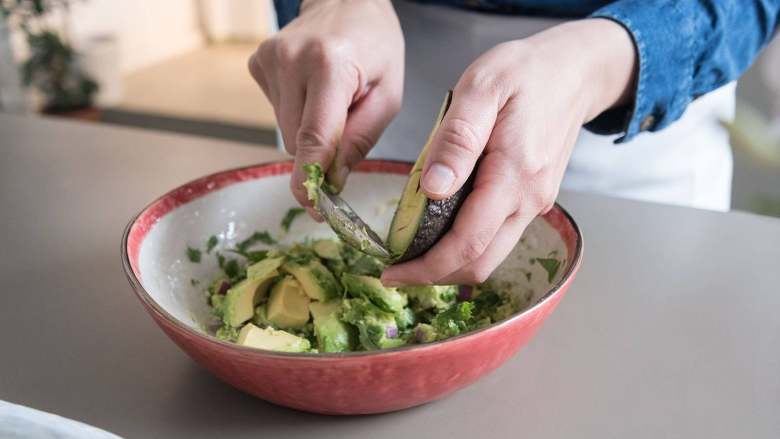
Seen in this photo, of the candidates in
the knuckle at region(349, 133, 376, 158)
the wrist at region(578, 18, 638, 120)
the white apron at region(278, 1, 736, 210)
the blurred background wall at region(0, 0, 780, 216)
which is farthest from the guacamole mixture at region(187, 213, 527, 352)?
the blurred background wall at region(0, 0, 780, 216)

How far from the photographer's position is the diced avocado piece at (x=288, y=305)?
658mm

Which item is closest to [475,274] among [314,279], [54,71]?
[314,279]

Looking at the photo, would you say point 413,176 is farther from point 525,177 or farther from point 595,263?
point 595,263

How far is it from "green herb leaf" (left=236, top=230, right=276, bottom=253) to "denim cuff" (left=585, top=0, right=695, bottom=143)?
0.40m

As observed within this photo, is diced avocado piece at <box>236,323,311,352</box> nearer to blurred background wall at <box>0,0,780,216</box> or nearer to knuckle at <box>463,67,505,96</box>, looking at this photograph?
knuckle at <box>463,67,505,96</box>

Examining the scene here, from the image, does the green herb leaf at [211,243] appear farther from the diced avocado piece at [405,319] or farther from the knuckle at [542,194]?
the knuckle at [542,194]

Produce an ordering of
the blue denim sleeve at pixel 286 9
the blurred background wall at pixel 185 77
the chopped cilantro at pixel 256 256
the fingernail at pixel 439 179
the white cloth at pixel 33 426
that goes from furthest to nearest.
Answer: the blurred background wall at pixel 185 77 < the blue denim sleeve at pixel 286 9 < the chopped cilantro at pixel 256 256 < the fingernail at pixel 439 179 < the white cloth at pixel 33 426

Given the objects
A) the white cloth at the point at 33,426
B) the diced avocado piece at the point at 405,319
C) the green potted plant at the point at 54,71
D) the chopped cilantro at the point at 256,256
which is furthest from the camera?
the green potted plant at the point at 54,71

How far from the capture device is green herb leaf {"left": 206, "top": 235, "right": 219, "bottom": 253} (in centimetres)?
78

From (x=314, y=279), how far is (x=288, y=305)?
0.11ft

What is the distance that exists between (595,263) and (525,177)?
28 cm

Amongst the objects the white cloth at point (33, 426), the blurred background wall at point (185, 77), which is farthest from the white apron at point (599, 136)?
the blurred background wall at point (185, 77)

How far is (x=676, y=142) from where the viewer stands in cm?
113

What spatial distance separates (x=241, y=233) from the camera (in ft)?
2.68
